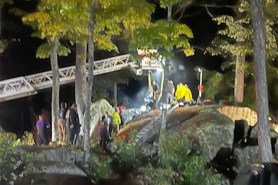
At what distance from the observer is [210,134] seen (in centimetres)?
1160

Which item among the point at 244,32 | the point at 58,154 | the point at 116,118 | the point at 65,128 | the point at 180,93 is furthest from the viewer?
the point at 116,118

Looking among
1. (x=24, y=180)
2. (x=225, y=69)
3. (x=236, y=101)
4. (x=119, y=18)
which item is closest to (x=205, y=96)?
(x=225, y=69)

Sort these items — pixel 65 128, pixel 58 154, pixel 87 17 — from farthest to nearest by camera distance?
pixel 65 128 < pixel 87 17 < pixel 58 154

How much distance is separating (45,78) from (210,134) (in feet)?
36.3

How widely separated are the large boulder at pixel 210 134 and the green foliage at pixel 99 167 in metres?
1.93

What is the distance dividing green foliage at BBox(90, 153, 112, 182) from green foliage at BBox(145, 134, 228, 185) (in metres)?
0.93

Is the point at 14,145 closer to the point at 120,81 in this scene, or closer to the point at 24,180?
the point at 24,180

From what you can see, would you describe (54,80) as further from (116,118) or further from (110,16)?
(110,16)

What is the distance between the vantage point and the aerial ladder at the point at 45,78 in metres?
19.4

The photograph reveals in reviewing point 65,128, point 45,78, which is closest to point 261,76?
point 65,128

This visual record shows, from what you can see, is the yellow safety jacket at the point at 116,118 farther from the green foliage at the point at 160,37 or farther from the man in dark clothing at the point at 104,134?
the green foliage at the point at 160,37

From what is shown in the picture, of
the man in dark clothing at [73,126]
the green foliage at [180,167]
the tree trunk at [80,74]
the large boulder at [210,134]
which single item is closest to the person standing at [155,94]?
the tree trunk at [80,74]

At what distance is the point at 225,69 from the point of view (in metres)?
21.2

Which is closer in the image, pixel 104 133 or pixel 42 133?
pixel 104 133
